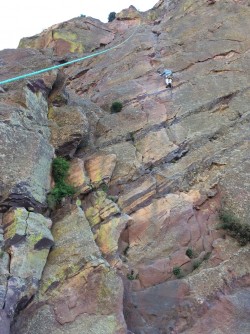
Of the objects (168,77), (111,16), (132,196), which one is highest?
(111,16)

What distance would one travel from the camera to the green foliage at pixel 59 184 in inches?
668

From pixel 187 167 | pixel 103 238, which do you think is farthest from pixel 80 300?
pixel 187 167

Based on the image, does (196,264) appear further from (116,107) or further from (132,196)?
(116,107)

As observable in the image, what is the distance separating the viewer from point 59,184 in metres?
17.7

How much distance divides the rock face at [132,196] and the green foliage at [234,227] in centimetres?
21

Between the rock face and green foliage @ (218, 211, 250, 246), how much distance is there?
21 cm

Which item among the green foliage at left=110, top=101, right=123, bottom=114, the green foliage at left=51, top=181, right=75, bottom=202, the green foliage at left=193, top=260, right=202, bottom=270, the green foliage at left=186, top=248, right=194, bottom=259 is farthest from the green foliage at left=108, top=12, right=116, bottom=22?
the green foliage at left=193, top=260, right=202, bottom=270

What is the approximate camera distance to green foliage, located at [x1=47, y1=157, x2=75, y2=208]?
1697cm

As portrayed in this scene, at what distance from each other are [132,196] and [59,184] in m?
3.10

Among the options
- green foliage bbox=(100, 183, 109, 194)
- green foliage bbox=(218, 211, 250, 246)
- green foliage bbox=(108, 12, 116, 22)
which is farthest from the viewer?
green foliage bbox=(108, 12, 116, 22)

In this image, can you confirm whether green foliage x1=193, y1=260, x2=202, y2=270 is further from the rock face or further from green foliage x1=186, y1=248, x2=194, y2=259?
green foliage x1=186, y1=248, x2=194, y2=259

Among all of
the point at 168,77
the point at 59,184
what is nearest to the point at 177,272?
the point at 59,184

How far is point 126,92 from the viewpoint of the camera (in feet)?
82.3

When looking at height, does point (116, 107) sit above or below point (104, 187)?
above
